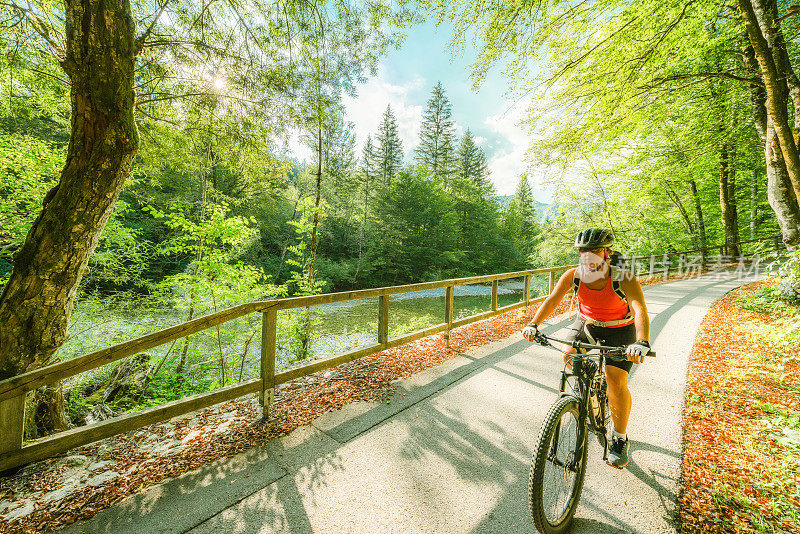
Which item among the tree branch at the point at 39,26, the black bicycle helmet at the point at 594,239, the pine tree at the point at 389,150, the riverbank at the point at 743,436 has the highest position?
the pine tree at the point at 389,150

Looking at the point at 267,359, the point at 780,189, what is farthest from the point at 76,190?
the point at 780,189

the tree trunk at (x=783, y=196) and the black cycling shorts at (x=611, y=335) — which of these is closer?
the black cycling shorts at (x=611, y=335)

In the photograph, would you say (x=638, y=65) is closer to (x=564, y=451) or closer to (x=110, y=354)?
(x=564, y=451)

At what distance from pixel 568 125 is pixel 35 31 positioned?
344 inches

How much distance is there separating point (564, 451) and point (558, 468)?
11 centimetres

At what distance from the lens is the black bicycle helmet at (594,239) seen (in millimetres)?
2232

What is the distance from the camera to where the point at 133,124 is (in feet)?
10.1

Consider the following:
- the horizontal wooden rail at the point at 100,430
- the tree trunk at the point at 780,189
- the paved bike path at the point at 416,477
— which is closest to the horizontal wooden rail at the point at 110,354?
the horizontal wooden rail at the point at 100,430

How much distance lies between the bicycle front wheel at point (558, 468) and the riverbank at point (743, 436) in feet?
2.18

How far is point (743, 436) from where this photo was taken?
268cm

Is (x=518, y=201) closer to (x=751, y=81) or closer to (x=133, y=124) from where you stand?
(x=751, y=81)

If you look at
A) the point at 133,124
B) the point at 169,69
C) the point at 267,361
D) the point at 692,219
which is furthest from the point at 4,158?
the point at 692,219

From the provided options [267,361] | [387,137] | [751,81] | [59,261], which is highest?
[387,137]

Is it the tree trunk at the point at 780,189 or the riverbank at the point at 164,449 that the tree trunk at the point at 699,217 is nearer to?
the tree trunk at the point at 780,189
